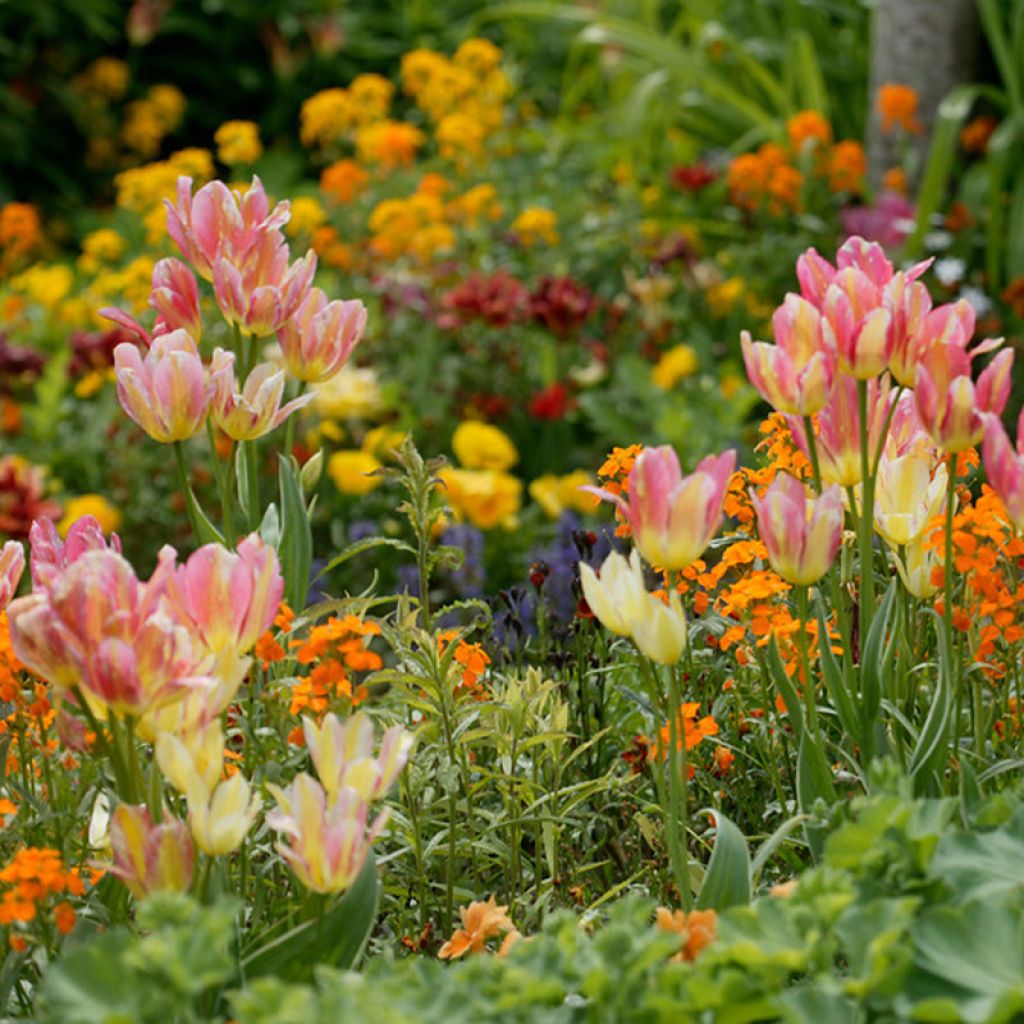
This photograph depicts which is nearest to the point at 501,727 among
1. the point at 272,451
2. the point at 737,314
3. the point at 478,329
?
the point at 272,451

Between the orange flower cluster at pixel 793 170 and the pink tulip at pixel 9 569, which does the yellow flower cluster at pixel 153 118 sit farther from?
the pink tulip at pixel 9 569

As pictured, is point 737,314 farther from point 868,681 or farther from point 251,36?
point 251,36

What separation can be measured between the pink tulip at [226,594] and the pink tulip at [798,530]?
1.41 feet

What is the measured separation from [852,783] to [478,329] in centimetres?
281

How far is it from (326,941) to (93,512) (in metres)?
2.44

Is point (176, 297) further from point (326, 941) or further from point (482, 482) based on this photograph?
point (482, 482)

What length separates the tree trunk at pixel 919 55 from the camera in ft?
16.9

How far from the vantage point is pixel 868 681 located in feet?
4.94

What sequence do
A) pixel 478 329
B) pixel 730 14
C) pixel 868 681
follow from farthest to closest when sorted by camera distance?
pixel 730 14
pixel 478 329
pixel 868 681

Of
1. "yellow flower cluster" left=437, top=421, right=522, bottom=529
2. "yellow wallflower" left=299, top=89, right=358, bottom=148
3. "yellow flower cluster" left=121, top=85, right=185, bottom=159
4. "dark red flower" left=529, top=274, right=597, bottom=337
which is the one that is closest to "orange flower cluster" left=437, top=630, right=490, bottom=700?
"yellow flower cluster" left=437, top=421, right=522, bottom=529

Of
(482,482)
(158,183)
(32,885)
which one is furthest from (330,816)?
(158,183)

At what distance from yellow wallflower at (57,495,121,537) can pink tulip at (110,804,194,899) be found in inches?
95.9

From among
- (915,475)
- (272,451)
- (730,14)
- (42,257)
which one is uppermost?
(915,475)

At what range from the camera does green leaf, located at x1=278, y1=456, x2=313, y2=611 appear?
6.45 feet
